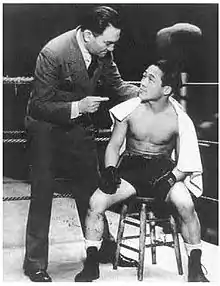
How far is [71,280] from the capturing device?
1751 mm

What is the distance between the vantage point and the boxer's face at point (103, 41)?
166 centimetres

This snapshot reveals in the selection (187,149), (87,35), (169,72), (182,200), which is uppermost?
(87,35)

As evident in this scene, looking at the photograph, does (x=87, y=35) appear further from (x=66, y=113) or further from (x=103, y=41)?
(x=66, y=113)

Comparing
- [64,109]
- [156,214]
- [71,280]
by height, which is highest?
[64,109]

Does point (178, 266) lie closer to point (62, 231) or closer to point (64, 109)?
point (64, 109)

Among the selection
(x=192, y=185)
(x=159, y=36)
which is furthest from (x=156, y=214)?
(x=159, y=36)

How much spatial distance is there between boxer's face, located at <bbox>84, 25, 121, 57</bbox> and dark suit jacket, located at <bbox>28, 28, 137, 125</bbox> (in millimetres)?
36

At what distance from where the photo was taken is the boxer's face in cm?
166

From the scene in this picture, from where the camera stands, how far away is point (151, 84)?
1.70 metres

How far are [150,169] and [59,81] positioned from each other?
388 mm

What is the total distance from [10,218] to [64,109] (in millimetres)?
1258

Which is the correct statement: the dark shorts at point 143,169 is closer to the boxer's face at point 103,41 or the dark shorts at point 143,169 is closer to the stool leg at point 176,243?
the stool leg at point 176,243

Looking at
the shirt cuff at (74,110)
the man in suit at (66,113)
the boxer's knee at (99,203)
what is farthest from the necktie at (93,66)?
the boxer's knee at (99,203)

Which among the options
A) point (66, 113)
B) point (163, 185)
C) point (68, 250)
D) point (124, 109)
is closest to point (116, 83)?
point (124, 109)
